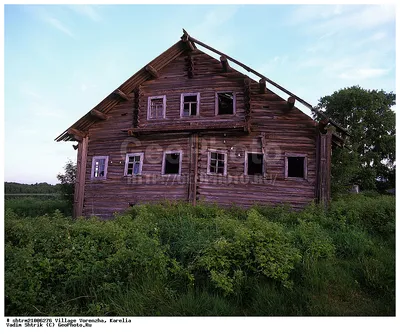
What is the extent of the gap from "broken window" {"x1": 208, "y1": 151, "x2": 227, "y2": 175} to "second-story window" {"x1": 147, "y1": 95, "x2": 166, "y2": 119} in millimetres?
3281

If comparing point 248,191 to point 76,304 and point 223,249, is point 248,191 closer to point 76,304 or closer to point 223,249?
point 223,249

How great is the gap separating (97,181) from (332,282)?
39.8ft

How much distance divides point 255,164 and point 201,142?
121 inches

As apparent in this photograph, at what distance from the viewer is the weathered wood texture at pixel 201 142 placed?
12.7 m

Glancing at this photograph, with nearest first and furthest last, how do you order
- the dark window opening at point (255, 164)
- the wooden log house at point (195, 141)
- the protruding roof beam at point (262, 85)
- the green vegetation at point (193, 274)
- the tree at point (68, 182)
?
the green vegetation at point (193, 274), the protruding roof beam at point (262, 85), the wooden log house at point (195, 141), the dark window opening at point (255, 164), the tree at point (68, 182)

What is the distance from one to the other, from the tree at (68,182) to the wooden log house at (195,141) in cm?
676

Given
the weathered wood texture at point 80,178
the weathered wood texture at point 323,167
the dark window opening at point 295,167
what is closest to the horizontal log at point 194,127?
the weathered wood texture at point 80,178

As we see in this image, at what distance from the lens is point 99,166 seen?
14688 millimetres

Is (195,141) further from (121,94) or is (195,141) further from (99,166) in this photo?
(99,166)

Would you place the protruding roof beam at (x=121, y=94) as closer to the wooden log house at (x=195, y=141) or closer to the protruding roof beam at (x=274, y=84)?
the wooden log house at (x=195, y=141)

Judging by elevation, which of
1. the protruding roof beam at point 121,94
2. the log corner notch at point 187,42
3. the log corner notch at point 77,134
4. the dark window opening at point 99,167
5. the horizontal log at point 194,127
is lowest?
the dark window opening at point 99,167

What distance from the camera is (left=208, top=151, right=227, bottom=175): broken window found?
13.3 m

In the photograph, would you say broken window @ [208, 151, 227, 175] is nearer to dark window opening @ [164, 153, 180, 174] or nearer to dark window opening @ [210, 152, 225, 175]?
dark window opening @ [210, 152, 225, 175]

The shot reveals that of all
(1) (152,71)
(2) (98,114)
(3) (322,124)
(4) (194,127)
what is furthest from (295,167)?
(2) (98,114)
